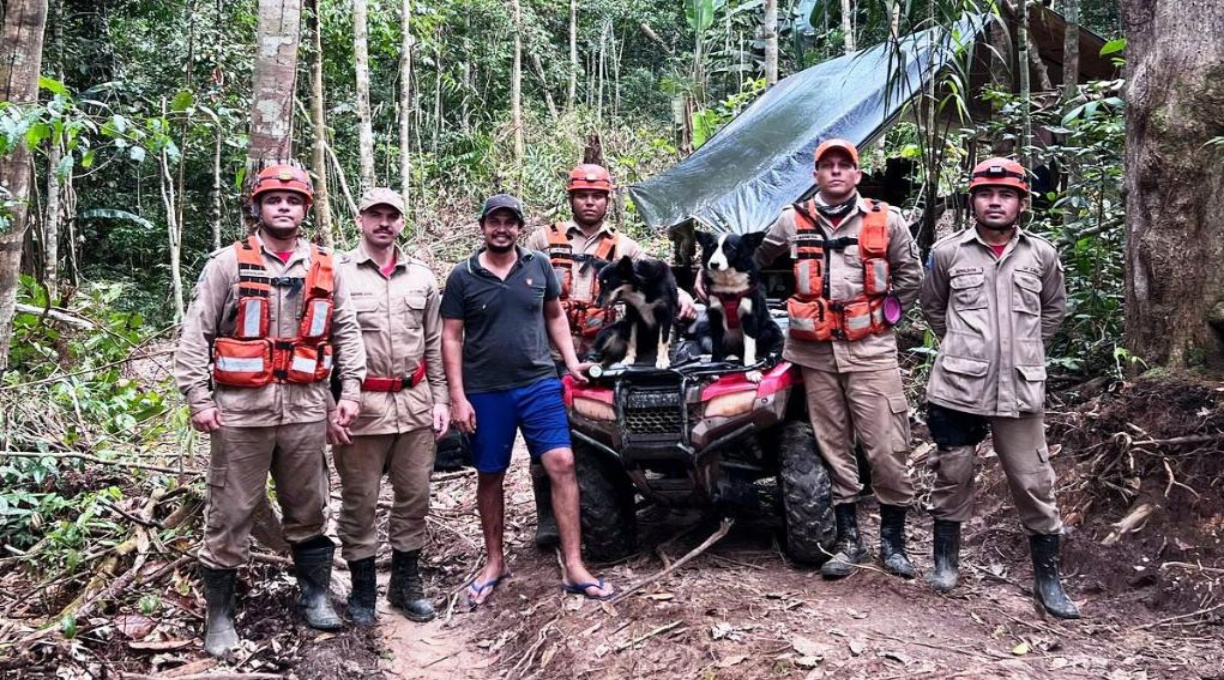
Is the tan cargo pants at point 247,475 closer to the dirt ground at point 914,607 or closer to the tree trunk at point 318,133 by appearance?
the dirt ground at point 914,607

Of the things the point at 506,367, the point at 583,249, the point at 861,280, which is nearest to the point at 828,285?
the point at 861,280

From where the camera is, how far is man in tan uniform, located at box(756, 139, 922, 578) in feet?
14.6

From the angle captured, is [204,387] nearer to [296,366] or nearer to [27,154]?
[296,366]

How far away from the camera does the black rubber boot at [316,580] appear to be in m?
4.25

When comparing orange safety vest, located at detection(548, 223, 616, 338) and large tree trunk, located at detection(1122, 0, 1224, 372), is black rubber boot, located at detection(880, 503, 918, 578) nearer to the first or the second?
large tree trunk, located at detection(1122, 0, 1224, 372)

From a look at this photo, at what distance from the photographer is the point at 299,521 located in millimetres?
4188

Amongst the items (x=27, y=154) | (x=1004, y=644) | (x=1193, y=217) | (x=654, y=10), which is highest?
(x=654, y=10)

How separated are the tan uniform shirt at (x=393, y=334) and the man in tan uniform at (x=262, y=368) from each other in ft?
0.61

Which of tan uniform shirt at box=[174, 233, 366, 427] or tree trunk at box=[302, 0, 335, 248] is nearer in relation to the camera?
tan uniform shirt at box=[174, 233, 366, 427]

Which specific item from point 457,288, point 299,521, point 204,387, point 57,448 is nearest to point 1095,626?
point 457,288

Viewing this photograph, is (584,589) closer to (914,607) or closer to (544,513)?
(544,513)

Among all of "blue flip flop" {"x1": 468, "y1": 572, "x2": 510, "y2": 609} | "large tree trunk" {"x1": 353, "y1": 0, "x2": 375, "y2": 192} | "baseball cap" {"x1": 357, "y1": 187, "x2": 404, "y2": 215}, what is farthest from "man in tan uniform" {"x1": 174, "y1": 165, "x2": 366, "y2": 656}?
"large tree trunk" {"x1": 353, "y1": 0, "x2": 375, "y2": 192}

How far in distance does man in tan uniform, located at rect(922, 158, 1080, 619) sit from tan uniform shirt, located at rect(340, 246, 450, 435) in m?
2.36

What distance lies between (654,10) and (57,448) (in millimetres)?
21093
